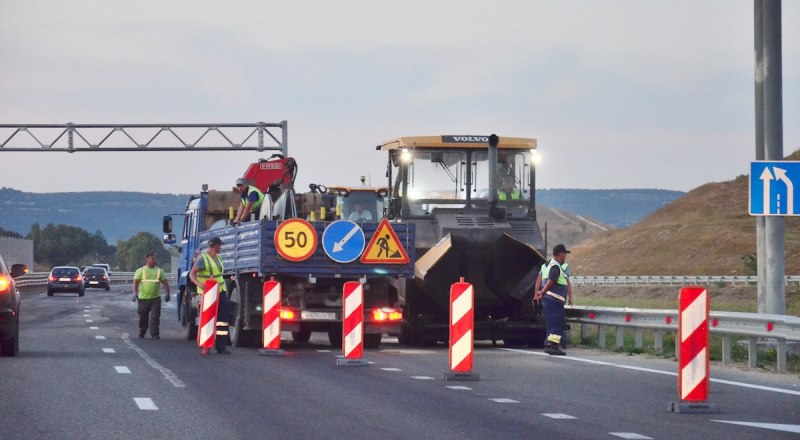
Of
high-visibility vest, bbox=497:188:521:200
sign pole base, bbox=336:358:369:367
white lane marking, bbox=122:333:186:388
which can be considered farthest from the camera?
high-visibility vest, bbox=497:188:521:200

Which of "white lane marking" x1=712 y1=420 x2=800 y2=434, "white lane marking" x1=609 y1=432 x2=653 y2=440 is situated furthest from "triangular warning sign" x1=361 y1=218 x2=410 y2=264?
"white lane marking" x1=609 y1=432 x2=653 y2=440

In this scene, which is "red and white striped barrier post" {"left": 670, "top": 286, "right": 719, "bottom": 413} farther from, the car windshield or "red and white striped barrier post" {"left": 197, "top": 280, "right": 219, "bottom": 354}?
the car windshield

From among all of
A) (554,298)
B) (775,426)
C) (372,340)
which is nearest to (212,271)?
Result: (372,340)

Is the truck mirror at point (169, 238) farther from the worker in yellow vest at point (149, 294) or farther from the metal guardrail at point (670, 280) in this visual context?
the metal guardrail at point (670, 280)

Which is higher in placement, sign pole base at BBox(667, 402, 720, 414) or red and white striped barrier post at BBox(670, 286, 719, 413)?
red and white striped barrier post at BBox(670, 286, 719, 413)

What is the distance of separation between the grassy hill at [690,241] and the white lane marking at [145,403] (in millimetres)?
78546

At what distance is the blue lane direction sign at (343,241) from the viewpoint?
24.1 m

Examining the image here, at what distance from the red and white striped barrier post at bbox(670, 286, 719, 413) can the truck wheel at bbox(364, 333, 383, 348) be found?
36.4 ft

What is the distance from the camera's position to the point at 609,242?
428 ft

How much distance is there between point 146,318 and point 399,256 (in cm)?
655

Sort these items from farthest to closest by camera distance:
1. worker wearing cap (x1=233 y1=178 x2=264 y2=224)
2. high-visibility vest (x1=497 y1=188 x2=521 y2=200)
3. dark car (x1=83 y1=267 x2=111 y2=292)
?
dark car (x1=83 y1=267 x2=111 y2=292)
high-visibility vest (x1=497 y1=188 x2=521 y2=200)
worker wearing cap (x1=233 y1=178 x2=264 y2=224)

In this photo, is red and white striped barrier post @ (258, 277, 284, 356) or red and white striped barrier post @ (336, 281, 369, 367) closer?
red and white striped barrier post @ (336, 281, 369, 367)

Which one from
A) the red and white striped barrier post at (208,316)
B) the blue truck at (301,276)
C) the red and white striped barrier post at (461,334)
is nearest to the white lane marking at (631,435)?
the red and white striped barrier post at (461,334)

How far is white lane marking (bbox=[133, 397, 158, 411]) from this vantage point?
1397 centimetres
